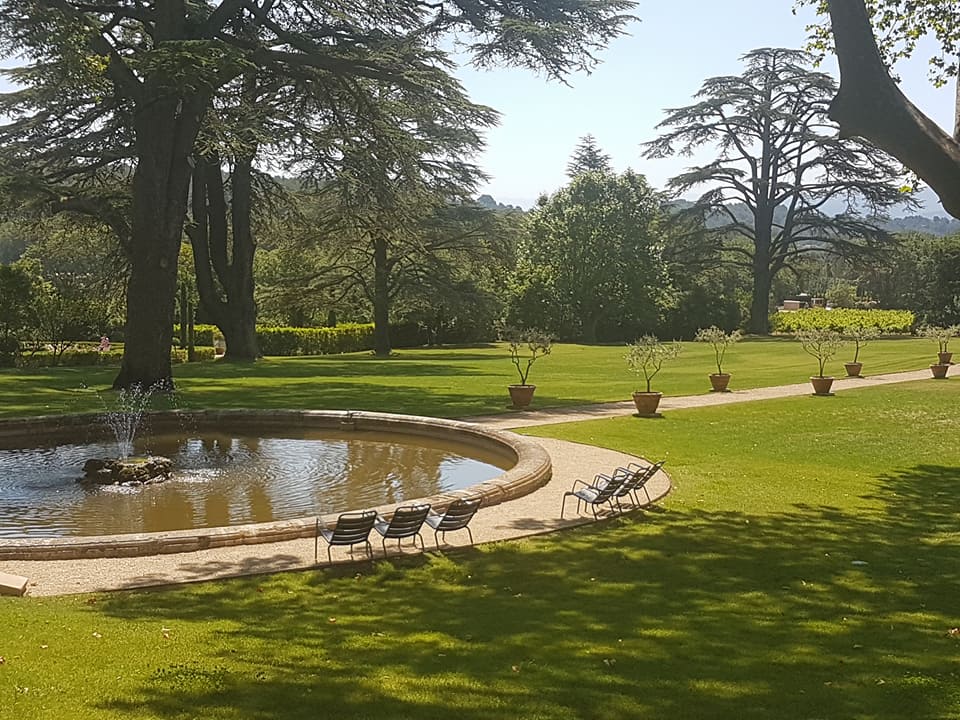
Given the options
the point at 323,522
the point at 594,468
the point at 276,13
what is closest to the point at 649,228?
the point at 276,13

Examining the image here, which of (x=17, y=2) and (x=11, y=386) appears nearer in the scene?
(x=17, y=2)

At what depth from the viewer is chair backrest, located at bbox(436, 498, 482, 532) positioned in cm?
959

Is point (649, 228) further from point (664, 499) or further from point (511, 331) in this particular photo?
point (664, 499)

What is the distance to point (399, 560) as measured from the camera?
907 cm

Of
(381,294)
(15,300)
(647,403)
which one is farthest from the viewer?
(381,294)

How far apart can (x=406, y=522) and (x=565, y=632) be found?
2.90 meters

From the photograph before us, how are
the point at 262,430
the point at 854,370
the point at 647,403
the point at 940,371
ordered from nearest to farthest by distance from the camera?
the point at 262,430 → the point at 647,403 → the point at 940,371 → the point at 854,370

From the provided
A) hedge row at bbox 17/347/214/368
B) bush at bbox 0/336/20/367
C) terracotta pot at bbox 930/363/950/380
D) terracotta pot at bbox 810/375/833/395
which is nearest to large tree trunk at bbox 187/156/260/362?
hedge row at bbox 17/347/214/368

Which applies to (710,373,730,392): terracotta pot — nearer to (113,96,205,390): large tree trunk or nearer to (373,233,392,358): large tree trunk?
(113,96,205,390): large tree trunk

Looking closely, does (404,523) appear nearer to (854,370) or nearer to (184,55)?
(184,55)

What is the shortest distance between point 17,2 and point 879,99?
19407 mm

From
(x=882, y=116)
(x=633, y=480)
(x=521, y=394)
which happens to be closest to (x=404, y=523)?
(x=633, y=480)

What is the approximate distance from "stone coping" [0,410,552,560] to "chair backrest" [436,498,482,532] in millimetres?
924

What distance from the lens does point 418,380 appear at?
2845cm
